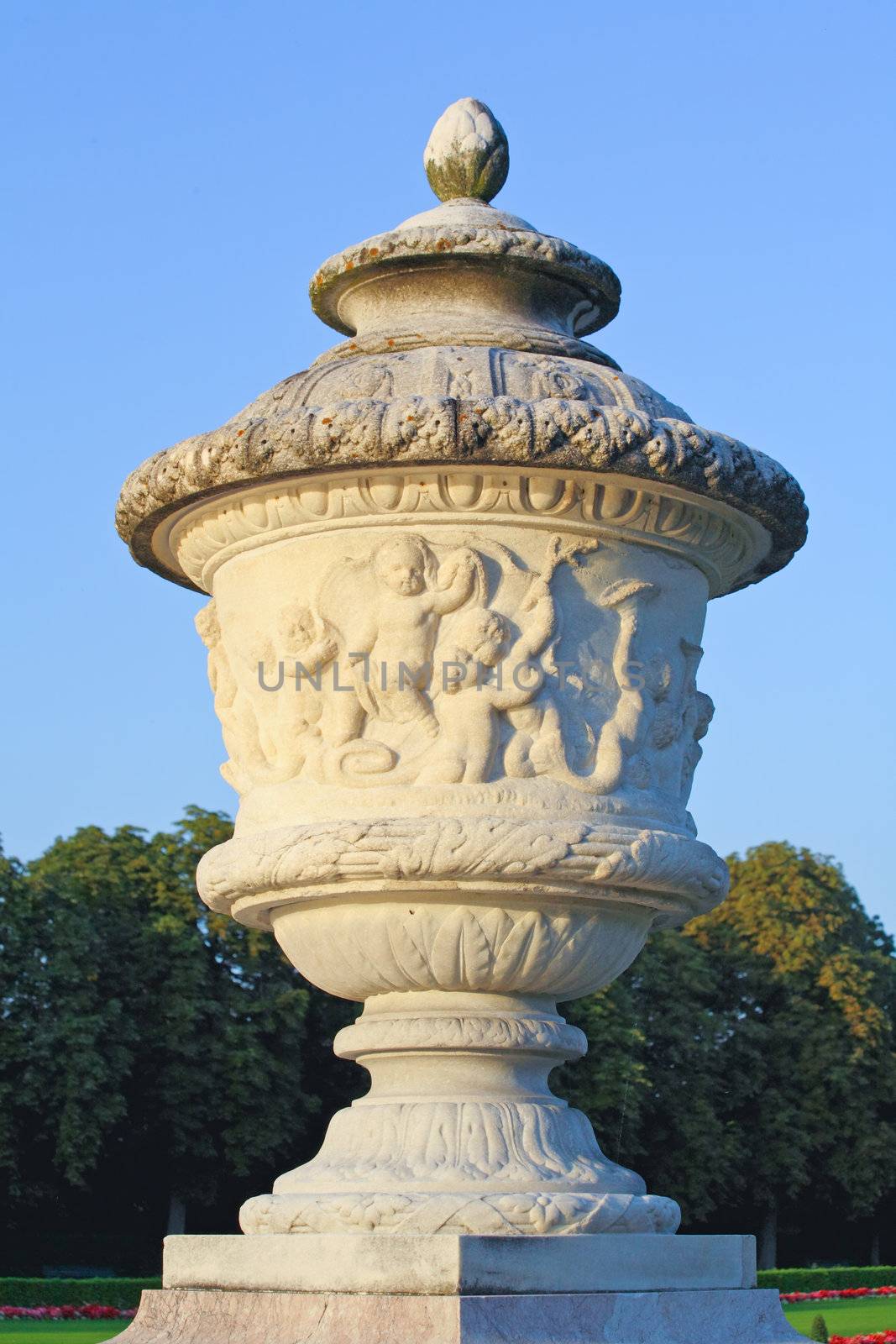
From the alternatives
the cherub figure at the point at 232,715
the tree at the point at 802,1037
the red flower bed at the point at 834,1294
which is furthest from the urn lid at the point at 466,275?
the tree at the point at 802,1037

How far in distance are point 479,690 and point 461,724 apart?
0.11m

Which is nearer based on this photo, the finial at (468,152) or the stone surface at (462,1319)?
the stone surface at (462,1319)

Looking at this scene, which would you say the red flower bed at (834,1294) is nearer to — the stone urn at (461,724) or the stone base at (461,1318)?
the stone base at (461,1318)

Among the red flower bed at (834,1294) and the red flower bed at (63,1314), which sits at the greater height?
the red flower bed at (834,1294)

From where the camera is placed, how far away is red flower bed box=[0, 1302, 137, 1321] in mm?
17406

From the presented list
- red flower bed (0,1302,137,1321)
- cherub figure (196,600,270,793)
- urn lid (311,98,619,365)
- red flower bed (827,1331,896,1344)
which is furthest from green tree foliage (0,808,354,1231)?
urn lid (311,98,619,365)

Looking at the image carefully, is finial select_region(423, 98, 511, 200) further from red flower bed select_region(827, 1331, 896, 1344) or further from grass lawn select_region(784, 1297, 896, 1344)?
grass lawn select_region(784, 1297, 896, 1344)

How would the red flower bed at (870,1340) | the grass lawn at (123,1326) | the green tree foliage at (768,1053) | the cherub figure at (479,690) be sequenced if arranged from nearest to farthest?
the cherub figure at (479,690) < the red flower bed at (870,1340) < the grass lawn at (123,1326) < the green tree foliage at (768,1053)

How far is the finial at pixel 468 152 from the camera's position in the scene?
5773 mm

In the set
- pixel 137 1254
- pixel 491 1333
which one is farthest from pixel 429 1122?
pixel 137 1254

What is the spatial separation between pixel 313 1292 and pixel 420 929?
0.95m

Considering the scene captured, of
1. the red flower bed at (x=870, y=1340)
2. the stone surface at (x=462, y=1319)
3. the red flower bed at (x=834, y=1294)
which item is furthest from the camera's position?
the red flower bed at (x=834, y=1294)

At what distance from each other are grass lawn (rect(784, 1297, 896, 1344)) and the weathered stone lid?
11766mm

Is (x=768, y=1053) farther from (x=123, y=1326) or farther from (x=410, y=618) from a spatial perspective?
(x=410, y=618)
